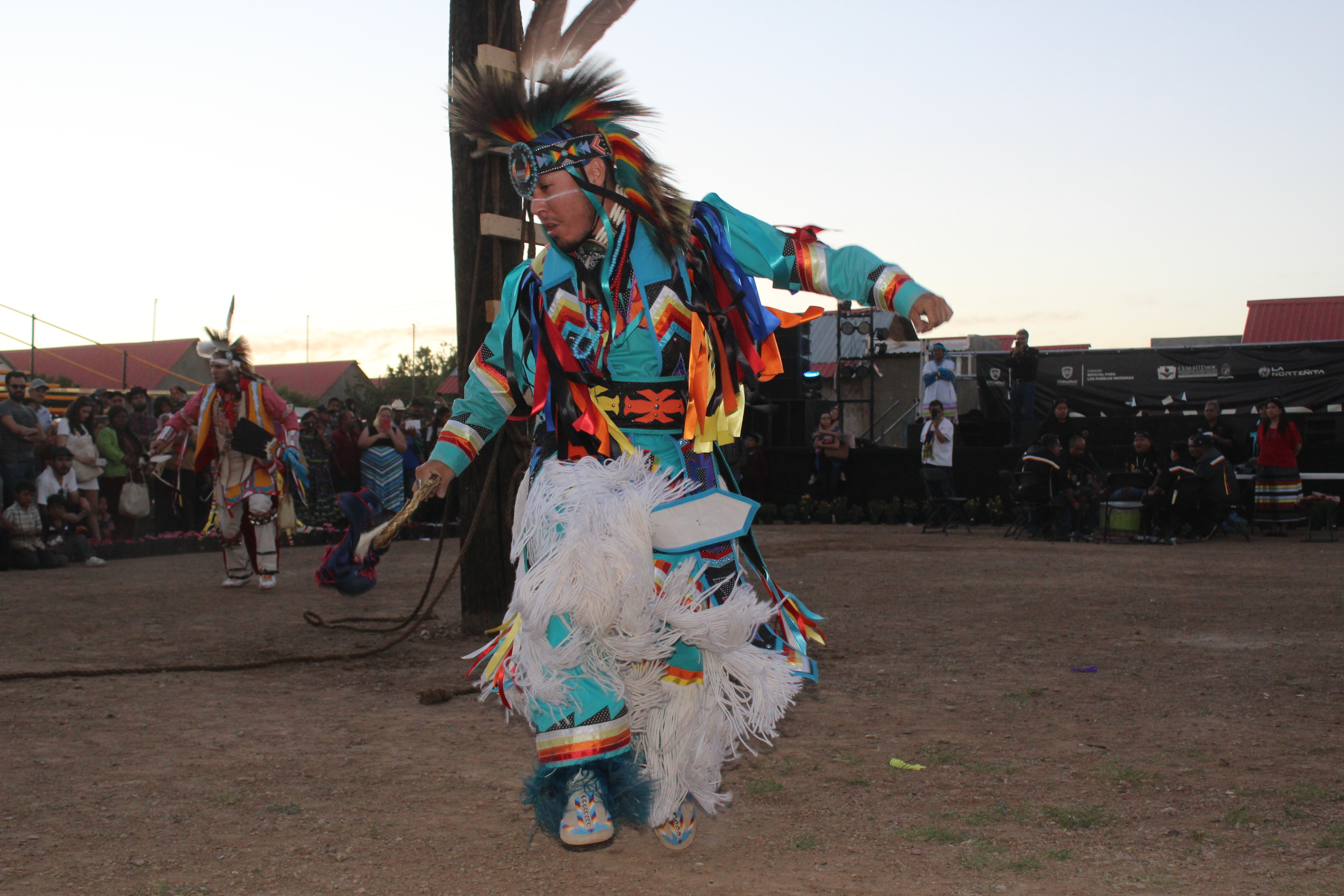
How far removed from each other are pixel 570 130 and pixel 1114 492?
34.6 ft

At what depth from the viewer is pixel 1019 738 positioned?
389 centimetres

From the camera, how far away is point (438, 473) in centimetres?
308

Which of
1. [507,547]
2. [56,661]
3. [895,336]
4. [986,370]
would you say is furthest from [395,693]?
[986,370]

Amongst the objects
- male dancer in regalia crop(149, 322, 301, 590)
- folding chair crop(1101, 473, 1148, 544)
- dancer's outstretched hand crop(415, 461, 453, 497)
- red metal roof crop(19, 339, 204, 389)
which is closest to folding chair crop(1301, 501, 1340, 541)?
folding chair crop(1101, 473, 1148, 544)

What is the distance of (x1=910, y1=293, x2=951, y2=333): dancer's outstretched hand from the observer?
279 cm

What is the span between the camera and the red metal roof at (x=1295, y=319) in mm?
26672

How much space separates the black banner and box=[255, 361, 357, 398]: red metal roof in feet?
192

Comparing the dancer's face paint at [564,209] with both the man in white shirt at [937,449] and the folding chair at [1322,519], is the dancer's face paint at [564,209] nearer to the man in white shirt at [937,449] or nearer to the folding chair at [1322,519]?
the man in white shirt at [937,449]

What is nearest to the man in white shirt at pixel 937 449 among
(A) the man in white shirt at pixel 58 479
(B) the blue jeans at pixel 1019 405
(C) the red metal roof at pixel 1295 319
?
(B) the blue jeans at pixel 1019 405

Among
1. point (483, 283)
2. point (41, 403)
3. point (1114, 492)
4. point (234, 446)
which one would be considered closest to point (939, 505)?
point (1114, 492)

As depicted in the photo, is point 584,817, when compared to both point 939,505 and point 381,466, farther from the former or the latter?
point 939,505

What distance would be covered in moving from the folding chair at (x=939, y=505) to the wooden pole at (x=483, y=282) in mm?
8351

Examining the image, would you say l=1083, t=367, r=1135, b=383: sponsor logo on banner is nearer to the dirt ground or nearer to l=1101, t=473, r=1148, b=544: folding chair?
l=1101, t=473, r=1148, b=544: folding chair

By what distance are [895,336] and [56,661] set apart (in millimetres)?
4664
